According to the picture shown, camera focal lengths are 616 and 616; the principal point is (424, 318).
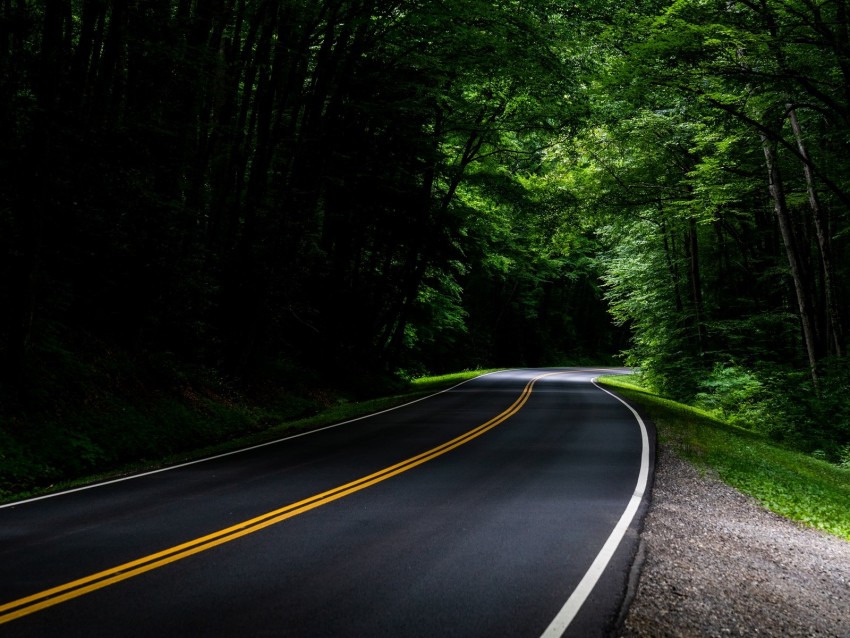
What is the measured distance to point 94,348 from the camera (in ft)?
42.7

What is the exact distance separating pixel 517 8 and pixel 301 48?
237 inches

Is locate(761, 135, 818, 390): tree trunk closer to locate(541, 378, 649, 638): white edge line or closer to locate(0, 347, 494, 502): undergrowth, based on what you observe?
locate(541, 378, 649, 638): white edge line

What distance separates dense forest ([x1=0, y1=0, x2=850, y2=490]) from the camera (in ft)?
39.7

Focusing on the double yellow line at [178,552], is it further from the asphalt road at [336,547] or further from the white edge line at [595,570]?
the white edge line at [595,570]

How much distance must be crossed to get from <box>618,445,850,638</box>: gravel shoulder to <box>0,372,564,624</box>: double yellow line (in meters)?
3.84

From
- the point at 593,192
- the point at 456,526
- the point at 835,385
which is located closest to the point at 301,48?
the point at 593,192

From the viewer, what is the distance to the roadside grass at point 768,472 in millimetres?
8734

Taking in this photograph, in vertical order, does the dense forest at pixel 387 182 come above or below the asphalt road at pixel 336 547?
above

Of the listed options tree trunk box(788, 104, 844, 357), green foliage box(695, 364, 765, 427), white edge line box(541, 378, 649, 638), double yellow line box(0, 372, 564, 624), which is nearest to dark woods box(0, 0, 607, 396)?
double yellow line box(0, 372, 564, 624)

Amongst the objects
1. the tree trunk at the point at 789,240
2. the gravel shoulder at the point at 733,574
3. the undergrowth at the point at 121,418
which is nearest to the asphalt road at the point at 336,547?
the gravel shoulder at the point at 733,574

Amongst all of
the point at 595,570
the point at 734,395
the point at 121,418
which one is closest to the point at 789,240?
the point at 734,395

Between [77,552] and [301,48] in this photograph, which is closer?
[77,552]

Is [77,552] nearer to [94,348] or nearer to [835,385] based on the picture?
[94,348]

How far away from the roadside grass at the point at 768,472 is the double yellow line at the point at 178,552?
5.48m
